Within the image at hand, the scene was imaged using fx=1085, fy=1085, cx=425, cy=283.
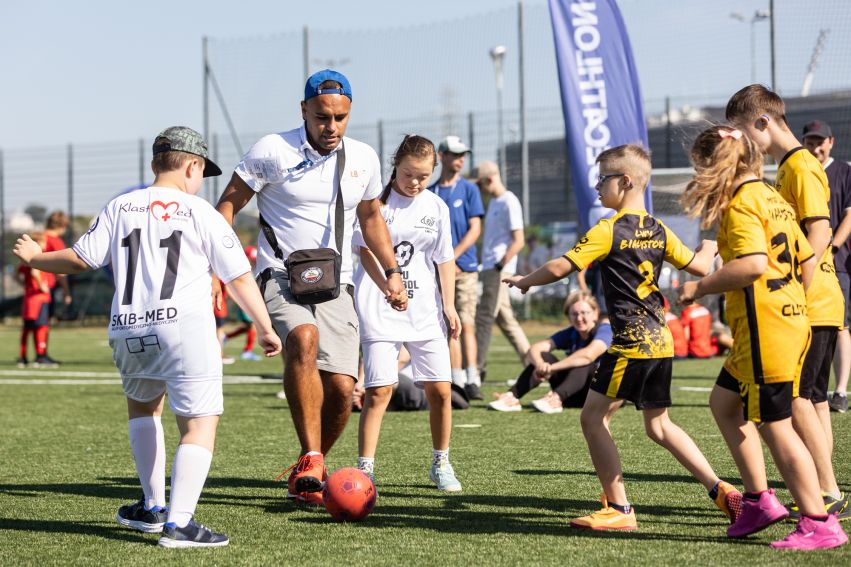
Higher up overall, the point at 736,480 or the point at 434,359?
the point at 434,359

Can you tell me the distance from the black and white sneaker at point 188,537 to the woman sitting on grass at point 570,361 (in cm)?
485

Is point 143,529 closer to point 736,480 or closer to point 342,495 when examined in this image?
point 342,495

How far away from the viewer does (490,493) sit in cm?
559

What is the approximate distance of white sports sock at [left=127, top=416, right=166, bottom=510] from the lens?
4660 mm

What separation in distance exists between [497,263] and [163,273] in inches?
283

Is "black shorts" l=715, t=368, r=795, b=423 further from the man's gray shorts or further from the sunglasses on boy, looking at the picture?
the man's gray shorts

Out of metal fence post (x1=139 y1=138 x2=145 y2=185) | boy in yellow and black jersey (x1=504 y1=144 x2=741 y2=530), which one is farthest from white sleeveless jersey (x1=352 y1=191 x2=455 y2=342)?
metal fence post (x1=139 y1=138 x2=145 y2=185)

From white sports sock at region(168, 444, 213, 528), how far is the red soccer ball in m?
0.73

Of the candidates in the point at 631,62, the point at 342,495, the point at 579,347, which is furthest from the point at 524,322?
the point at 342,495

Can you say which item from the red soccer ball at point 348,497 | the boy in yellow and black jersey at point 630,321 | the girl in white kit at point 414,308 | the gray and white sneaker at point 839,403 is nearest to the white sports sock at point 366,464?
the girl in white kit at point 414,308

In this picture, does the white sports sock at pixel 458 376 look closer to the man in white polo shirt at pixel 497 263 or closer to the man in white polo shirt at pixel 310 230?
the man in white polo shirt at pixel 497 263

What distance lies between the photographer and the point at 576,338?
925 cm

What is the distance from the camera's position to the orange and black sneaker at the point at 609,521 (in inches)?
182

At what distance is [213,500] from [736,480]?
273cm
